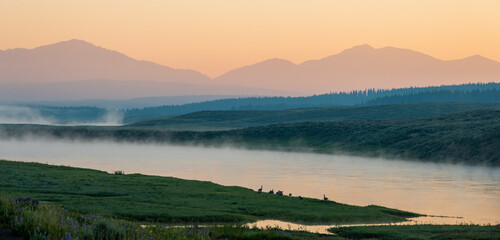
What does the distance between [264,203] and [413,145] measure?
7219 centimetres

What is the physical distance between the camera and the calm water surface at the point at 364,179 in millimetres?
48938

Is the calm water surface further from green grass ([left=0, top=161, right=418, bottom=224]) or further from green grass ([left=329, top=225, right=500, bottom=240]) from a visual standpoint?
green grass ([left=329, top=225, right=500, bottom=240])

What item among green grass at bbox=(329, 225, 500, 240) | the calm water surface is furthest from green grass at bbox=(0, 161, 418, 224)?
green grass at bbox=(329, 225, 500, 240)

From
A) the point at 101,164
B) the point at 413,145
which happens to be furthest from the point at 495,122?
the point at 101,164

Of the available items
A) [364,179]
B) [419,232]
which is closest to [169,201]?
[419,232]

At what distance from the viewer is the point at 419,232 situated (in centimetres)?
3053

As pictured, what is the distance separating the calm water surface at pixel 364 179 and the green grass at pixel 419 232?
4.70 metres

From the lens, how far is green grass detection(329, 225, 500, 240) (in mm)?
28709

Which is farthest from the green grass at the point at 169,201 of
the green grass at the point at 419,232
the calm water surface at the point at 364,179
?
the green grass at the point at 419,232

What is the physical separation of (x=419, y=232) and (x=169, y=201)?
16.5 metres

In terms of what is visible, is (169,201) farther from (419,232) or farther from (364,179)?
(364,179)

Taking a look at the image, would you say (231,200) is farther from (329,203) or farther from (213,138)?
(213,138)

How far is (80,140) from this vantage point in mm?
166375

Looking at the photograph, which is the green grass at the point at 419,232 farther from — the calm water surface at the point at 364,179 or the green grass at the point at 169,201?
the green grass at the point at 169,201
